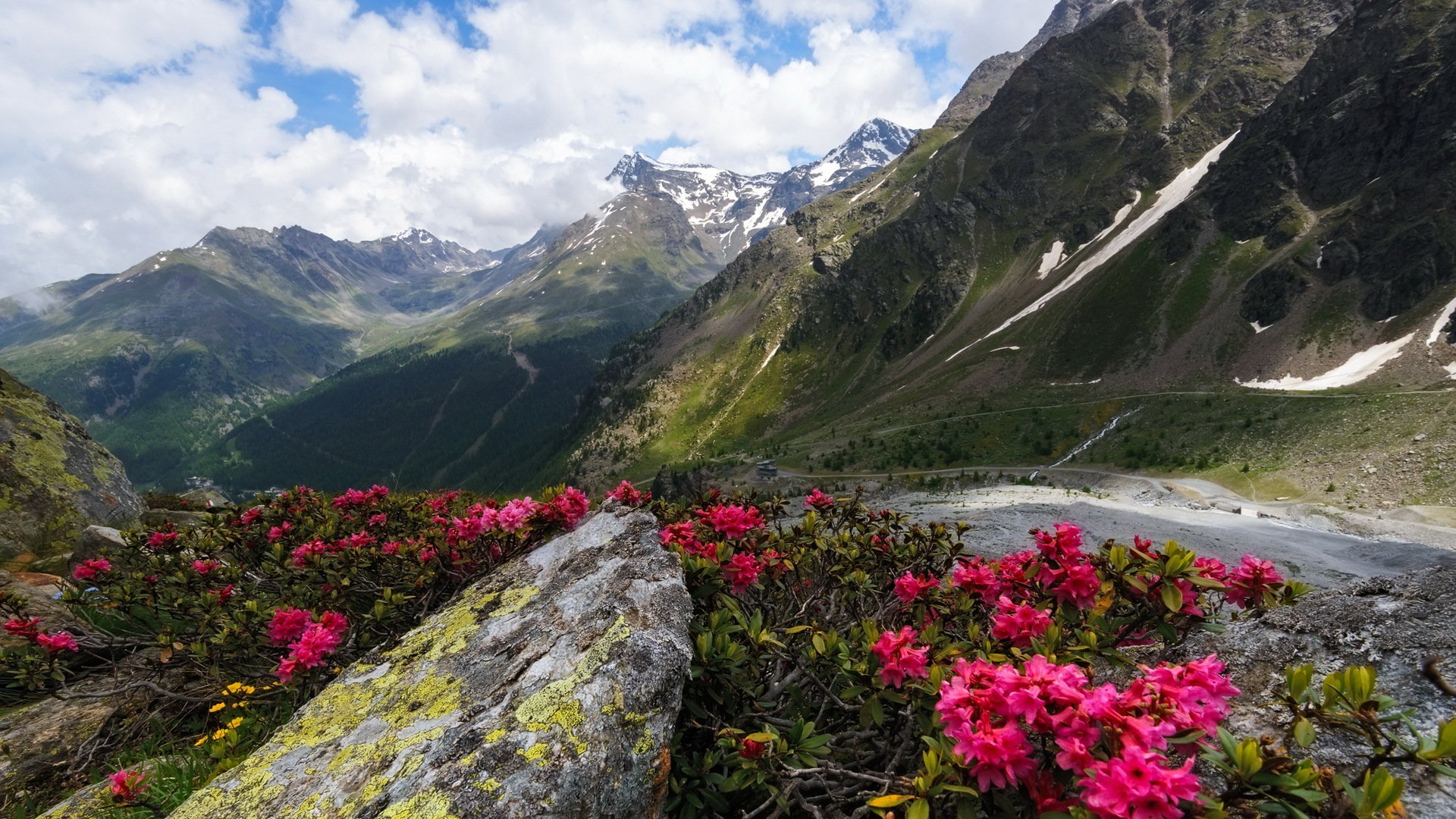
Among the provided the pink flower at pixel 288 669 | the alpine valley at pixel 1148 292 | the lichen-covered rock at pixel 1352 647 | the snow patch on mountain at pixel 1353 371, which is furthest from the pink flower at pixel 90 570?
the snow patch on mountain at pixel 1353 371

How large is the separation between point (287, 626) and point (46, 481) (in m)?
12.3

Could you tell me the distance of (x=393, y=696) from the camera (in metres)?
4.11

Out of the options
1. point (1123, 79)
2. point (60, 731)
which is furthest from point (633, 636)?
point (1123, 79)

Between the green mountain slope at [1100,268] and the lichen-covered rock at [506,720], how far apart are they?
54.2 m

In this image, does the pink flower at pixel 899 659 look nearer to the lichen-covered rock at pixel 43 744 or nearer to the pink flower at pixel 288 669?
the pink flower at pixel 288 669

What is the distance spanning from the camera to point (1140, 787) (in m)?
2.11

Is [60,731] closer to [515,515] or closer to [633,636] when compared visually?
[515,515]

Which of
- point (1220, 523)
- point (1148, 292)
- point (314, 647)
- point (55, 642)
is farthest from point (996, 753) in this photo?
point (1148, 292)

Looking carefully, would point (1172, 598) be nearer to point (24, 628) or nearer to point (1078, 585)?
point (1078, 585)

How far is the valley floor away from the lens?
65.7ft

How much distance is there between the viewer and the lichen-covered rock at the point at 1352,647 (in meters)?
2.62

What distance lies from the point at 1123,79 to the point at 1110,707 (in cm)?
17166

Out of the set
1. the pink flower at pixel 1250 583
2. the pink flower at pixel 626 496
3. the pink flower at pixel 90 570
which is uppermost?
the pink flower at pixel 90 570

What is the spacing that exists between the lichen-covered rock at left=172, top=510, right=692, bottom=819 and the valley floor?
13911 millimetres
